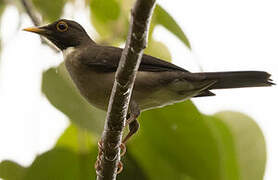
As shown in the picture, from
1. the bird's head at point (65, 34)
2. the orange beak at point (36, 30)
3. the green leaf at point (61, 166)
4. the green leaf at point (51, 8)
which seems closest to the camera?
the green leaf at point (61, 166)

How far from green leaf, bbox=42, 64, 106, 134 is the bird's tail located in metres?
0.99

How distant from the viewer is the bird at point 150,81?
14.7 feet

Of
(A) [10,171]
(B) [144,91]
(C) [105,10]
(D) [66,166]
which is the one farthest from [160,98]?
(A) [10,171]

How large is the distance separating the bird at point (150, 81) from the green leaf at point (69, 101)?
0.41ft

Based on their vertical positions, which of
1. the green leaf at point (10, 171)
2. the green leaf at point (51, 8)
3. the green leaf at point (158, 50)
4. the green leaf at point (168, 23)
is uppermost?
the green leaf at point (168, 23)

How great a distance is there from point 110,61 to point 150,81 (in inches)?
16.8

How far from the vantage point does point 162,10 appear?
4.12m

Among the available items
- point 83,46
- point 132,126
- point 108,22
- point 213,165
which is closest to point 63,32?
point 83,46

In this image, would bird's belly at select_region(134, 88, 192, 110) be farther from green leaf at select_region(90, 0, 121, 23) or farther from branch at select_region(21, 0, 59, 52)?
branch at select_region(21, 0, 59, 52)

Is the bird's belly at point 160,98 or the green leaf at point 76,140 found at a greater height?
the bird's belly at point 160,98

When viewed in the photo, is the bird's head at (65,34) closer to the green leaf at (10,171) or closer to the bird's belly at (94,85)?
the bird's belly at (94,85)

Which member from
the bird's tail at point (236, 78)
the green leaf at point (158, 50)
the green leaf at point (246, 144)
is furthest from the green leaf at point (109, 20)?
the green leaf at point (246, 144)

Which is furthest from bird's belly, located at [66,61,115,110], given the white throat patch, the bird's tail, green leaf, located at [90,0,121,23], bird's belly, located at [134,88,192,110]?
the bird's tail

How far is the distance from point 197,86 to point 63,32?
163 centimetres
